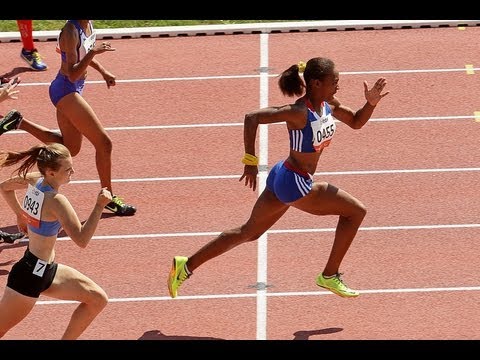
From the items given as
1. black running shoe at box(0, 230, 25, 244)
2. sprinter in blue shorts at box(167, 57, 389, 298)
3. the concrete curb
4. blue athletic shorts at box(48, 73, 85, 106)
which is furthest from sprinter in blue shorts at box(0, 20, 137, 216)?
the concrete curb

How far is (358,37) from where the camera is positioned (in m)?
14.9

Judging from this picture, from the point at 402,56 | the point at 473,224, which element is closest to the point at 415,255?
the point at 473,224

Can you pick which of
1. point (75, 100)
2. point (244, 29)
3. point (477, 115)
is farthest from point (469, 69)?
point (75, 100)

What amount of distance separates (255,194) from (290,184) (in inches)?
103

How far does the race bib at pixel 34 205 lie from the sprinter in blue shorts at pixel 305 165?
144 cm

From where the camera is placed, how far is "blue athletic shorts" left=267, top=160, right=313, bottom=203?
28.2 ft

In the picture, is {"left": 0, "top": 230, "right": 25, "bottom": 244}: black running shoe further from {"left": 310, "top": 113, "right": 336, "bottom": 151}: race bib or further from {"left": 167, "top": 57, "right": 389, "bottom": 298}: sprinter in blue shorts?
{"left": 310, "top": 113, "right": 336, "bottom": 151}: race bib

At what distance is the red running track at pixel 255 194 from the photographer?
9.10 m

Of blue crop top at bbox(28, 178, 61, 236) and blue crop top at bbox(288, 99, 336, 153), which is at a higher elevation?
blue crop top at bbox(288, 99, 336, 153)

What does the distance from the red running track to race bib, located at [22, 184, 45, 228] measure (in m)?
1.42

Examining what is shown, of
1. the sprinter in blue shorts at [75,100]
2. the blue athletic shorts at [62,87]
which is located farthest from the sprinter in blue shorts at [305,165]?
the blue athletic shorts at [62,87]

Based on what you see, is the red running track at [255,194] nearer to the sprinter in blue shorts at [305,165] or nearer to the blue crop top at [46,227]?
the sprinter in blue shorts at [305,165]

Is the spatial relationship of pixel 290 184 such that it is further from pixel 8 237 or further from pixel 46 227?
pixel 8 237

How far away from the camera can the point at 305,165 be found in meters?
8.69
